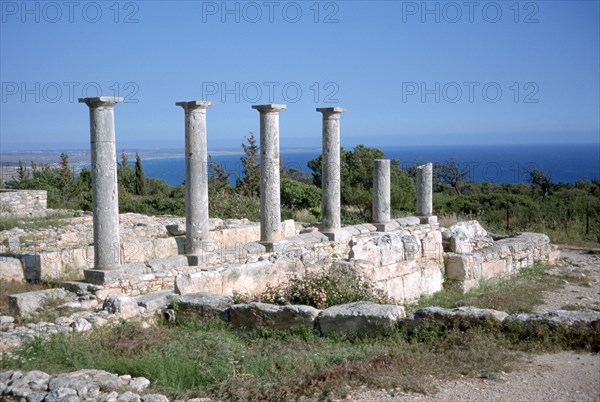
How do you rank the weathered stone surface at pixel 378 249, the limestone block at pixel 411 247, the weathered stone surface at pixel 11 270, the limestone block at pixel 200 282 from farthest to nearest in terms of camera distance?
1. the limestone block at pixel 411 247
2. the weathered stone surface at pixel 378 249
3. the weathered stone surface at pixel 11 270
4. the limestone block at pixel 200 282

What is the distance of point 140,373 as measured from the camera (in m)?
6.80

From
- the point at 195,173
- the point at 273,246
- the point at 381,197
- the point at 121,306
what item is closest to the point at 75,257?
the point at 195,173

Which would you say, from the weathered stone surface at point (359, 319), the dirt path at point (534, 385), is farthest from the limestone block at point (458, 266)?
the dirt path at point (534, 385)

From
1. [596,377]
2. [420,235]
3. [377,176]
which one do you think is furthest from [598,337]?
[377,176]

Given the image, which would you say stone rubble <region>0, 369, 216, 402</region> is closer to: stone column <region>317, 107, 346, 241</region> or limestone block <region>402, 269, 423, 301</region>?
limestone block <region>402, 269, 423, 301</region>

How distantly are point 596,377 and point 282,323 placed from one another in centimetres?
374

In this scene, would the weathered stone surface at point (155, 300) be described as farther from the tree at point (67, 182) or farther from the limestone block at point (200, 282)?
the tree at point (67, 182)

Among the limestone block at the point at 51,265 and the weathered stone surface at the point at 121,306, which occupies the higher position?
the limestone block at the point at 51,265

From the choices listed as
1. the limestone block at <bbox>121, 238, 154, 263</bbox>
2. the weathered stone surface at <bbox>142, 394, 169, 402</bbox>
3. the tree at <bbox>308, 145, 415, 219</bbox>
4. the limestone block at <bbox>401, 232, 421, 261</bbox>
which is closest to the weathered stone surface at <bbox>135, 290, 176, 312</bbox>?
the limestone block at <bbox>121, 238, 154, 263</bbox>

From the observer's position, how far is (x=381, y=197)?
17.1m

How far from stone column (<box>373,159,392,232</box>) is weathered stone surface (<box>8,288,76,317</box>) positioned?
8884 millimetres

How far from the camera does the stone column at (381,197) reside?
55.3 ft

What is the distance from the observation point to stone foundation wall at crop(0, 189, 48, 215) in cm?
2362

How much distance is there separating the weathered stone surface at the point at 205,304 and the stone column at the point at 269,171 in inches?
165
